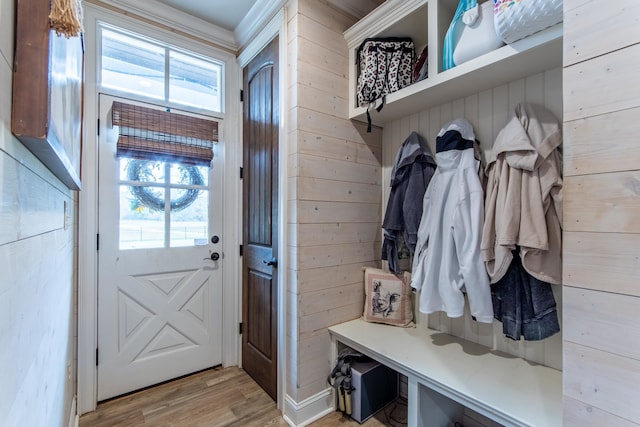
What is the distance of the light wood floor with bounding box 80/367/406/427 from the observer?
5.90 ft

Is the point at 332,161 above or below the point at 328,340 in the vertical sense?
above

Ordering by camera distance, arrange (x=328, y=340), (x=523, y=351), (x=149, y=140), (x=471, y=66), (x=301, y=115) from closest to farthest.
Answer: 1. (x=471, y=66)
2. (x=523, y=351)
3. (x=301, y=115)
4. (x=328, y=340)
5. (x=149, y=140)

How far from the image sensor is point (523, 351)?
1.53 meters

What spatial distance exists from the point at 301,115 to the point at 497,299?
1.49 metres

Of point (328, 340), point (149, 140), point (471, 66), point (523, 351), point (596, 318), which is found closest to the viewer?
point (596, 318)

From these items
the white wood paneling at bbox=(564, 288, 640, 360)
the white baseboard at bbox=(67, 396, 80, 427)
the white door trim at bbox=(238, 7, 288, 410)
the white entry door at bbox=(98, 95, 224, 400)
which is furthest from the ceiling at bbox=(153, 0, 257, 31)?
the white baseboard at bbox=(67, 396, 80, 427)

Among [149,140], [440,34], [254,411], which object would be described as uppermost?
[440,34]

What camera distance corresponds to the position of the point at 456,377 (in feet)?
4.56

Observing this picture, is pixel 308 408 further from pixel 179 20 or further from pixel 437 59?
pixel 179 20

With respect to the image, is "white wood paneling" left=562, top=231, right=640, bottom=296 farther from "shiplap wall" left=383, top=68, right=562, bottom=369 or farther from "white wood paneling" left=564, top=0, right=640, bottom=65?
"shiplap wall" left=383, top=68, right=562, bottom=369

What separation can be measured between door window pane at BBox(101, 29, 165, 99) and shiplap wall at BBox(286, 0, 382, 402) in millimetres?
1106

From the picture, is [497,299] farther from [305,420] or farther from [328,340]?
[305,420]

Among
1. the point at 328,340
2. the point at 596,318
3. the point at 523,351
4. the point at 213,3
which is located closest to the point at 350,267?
the point at 328,340

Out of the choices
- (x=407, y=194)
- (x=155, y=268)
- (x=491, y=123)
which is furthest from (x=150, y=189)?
(x=491, y=123)
